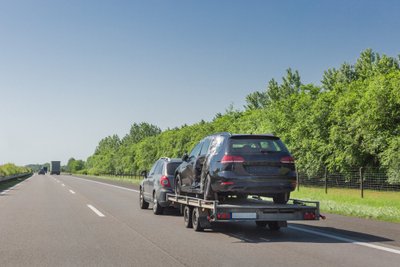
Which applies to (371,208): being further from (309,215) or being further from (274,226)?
(309,215)

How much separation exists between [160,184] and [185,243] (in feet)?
18.8

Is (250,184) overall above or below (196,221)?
above

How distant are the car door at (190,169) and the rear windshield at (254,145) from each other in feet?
5.36

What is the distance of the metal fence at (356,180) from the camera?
23.1m

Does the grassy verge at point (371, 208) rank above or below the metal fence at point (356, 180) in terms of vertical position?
below

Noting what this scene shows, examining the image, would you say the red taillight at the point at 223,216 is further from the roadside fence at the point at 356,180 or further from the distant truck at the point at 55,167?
the distant truck at the point at 55,167

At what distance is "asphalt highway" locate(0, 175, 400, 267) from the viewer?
7031mm

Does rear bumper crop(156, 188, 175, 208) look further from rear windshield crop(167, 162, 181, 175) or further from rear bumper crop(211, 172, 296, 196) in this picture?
rear bumper crop(211, 172, 296, 196)

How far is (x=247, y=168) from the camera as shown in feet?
31.4

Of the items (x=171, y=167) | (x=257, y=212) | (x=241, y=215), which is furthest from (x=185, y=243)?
(x=171, y=167)

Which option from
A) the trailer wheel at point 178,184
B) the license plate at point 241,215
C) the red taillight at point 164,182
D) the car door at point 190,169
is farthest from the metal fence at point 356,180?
the license plate at point 241,215

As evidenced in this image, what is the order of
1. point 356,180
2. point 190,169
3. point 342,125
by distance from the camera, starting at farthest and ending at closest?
1. point 342,125
2. point 356,180
3. point 190,169

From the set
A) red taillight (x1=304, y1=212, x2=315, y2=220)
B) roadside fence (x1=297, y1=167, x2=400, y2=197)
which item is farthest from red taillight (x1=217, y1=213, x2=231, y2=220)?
roadside fence (x1=297, y1=167, x2=400, y2=197)

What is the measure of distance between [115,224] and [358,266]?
269 inches
